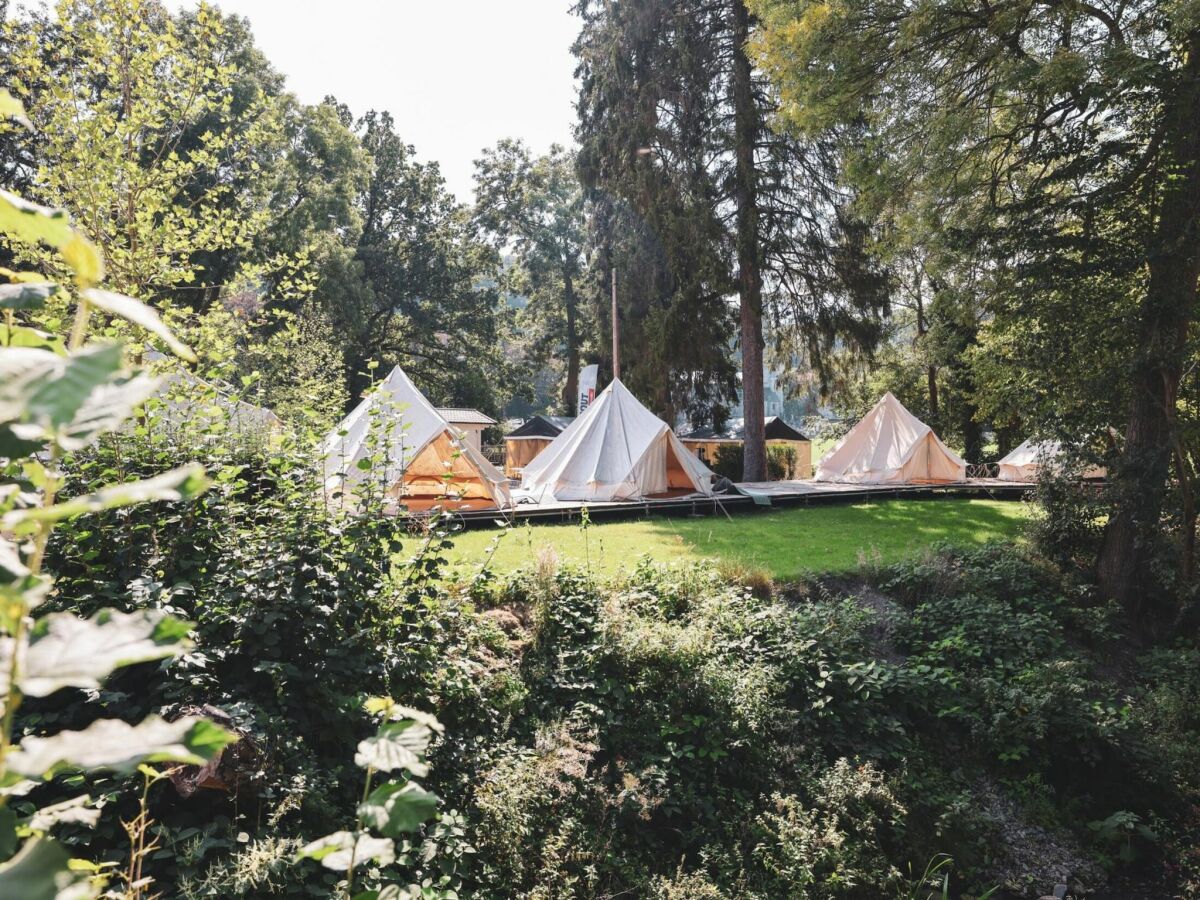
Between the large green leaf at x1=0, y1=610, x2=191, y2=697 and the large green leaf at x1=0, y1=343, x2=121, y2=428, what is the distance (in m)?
0.16

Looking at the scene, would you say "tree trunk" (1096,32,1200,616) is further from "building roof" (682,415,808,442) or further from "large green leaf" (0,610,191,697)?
"building roof" (682,415,808,442)

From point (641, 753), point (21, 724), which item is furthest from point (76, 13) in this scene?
point (641, 753)

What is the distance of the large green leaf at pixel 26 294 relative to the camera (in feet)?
2.29

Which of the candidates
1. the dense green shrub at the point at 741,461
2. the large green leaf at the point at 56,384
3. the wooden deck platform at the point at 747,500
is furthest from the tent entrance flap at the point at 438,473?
the large green leaf at the point at 56,384

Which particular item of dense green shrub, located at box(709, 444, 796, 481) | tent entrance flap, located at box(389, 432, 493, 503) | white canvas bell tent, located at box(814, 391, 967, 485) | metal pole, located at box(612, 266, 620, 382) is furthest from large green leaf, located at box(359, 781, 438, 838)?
dense green shrub, located at box(709, 444, 796, 481)

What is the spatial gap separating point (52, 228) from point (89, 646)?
331mm

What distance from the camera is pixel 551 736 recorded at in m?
4.88

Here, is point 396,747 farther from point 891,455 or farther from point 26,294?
point 891,455

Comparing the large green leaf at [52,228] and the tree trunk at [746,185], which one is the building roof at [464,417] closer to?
the tree trunk at [746,185]

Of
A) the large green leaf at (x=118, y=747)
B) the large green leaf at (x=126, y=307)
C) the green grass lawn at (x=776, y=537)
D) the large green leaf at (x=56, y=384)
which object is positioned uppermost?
the large green leaf at (x=126, y=307)

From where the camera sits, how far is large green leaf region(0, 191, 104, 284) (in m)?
0.53

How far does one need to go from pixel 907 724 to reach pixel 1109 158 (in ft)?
22.7

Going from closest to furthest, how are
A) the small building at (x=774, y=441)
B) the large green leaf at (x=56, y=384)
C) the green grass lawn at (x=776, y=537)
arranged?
the large green leaf at (x=56, y=384), the green grass lawn at (x=776, y=537), the small building at (x=774, y=441)

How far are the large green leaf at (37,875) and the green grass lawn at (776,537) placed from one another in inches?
261
